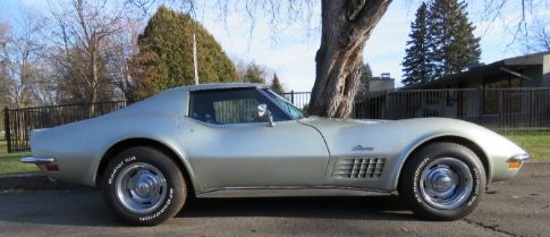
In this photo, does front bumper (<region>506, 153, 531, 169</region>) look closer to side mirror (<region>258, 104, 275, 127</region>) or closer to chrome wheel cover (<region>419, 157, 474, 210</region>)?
chrome wheel cover (<region>419, 157, 474, 210</region>)

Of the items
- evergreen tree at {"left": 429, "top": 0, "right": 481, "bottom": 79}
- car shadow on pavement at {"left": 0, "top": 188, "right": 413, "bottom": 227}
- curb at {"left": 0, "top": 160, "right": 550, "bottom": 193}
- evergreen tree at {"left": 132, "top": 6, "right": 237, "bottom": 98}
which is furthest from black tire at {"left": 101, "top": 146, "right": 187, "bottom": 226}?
evergreen tree at {"left": 429, "top": 0, "right": 481, "bottom": 79}

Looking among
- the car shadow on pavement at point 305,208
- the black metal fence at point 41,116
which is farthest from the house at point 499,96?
the car shadow on pavement at point 305,208

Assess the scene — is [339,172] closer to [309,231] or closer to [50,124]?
[309,231]

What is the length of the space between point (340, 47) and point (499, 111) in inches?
568

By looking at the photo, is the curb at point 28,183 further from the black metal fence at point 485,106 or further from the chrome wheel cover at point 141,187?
the black metal fence at point 485,106

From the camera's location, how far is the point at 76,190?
8.02m

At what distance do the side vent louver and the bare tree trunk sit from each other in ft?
10.3

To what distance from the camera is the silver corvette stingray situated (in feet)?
18.7

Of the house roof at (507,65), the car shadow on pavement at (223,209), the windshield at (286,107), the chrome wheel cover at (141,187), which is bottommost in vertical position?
the car shadow on pavement at (223,209)

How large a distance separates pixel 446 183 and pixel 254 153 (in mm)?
1805

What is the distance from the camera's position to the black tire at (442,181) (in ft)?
18.6

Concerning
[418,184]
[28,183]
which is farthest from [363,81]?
[418,184]

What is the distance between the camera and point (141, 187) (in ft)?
19.0

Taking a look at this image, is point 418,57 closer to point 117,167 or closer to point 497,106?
point 497,106
